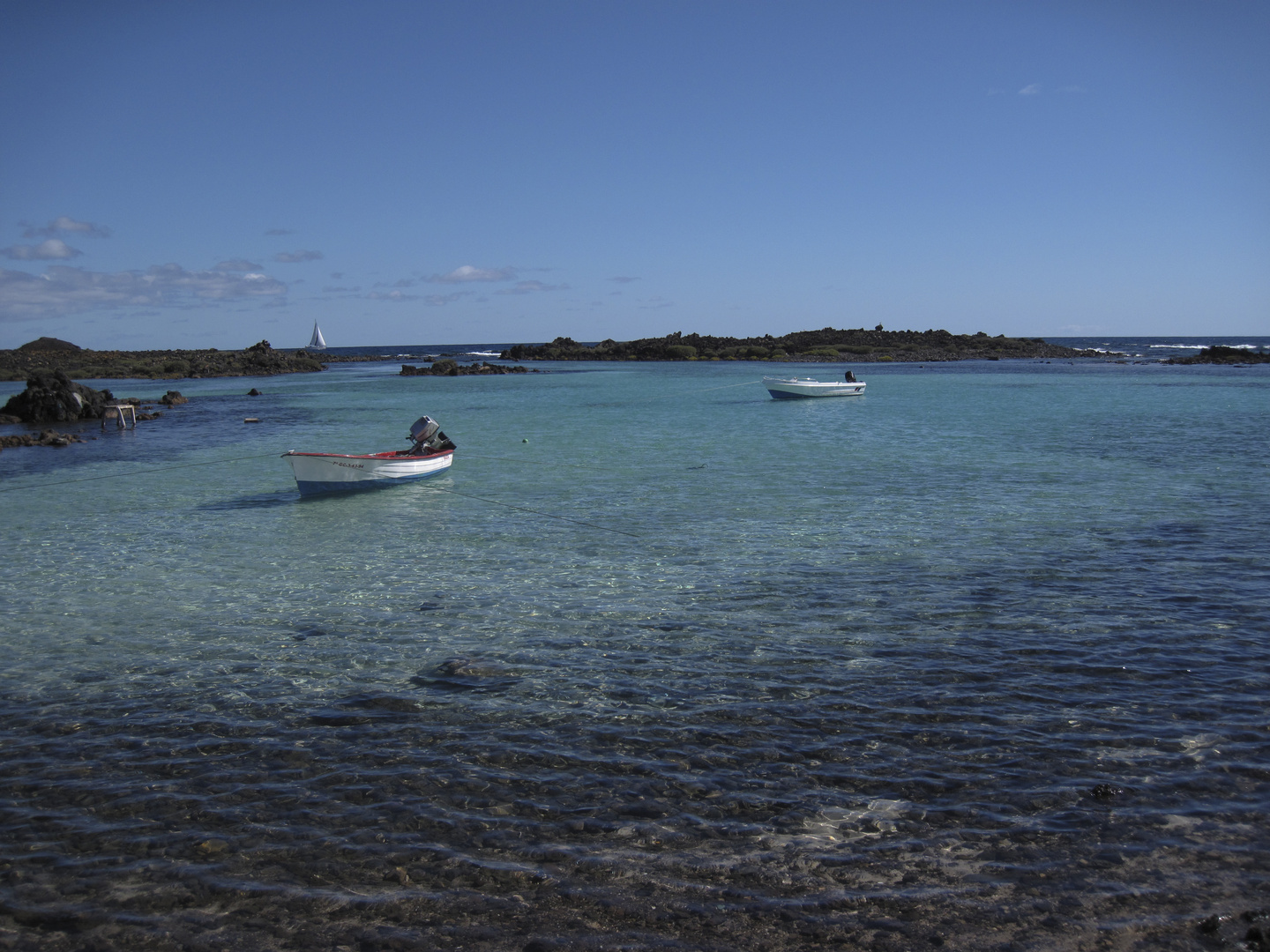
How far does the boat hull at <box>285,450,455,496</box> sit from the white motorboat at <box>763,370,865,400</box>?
36.8 meters

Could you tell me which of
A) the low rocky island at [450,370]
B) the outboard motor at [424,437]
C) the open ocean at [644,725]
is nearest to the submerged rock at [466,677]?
the open ocean at [644,725]

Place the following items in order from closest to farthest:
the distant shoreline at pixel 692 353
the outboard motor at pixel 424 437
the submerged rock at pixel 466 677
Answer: the submerged rock at pixel 466 677 < the outboard motor at pixel 424 437 < the distant shoreline at pixel 692 353

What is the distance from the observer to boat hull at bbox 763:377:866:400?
5859cm

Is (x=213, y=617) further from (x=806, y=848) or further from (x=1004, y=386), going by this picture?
(x=1004, y=386)

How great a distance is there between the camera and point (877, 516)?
1967 centimetres

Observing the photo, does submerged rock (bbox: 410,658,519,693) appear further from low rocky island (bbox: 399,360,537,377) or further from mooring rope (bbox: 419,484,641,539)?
low rocky island (bbox: 399,360,537,377)

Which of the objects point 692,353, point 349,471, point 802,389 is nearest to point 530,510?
point 349,471

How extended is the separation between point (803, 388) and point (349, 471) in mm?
40523

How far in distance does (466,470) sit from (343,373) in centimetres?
9275

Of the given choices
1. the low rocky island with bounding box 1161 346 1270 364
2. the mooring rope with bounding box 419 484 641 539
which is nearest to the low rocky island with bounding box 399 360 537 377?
the low rocky island with bounding box 1161 346 1270 364

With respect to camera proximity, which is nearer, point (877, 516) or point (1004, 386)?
point (877, 516)

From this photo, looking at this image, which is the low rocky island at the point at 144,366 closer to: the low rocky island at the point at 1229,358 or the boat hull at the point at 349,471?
the boat hull at the point at 349,471

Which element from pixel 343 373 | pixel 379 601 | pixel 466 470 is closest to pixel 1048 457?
pixel 466 470

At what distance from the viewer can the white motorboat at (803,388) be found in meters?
58.6
